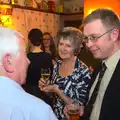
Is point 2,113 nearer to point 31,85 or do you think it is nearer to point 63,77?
point 63,77

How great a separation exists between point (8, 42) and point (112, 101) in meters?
0.74

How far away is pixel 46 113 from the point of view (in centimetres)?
113

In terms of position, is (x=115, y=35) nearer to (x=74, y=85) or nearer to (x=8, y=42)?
(x=74, y=85)

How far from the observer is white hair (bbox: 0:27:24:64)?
3.77ft

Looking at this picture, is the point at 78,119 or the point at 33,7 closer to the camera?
the point at 78,119

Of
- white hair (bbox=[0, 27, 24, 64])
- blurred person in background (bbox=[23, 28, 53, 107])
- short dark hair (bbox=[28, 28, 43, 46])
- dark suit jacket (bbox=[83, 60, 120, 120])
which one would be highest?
white hair (bbox=[0, 27, 24, 64])

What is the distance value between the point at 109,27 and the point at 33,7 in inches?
164

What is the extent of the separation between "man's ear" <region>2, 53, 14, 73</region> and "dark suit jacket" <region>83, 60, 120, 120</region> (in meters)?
0.67

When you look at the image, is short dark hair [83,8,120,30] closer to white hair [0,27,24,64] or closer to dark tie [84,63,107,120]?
dark tie [84,63,107,120]

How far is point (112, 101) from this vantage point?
1.64 metres

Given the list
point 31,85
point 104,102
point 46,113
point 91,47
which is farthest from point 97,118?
point 31,85

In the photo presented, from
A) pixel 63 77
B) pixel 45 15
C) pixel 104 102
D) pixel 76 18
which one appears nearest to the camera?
pixel 104 102

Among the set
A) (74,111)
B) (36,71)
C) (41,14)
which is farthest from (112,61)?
(41,14)

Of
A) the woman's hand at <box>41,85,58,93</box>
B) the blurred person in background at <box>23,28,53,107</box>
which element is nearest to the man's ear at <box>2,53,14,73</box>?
the woman's hand at <box>41,85,58,93</box>
